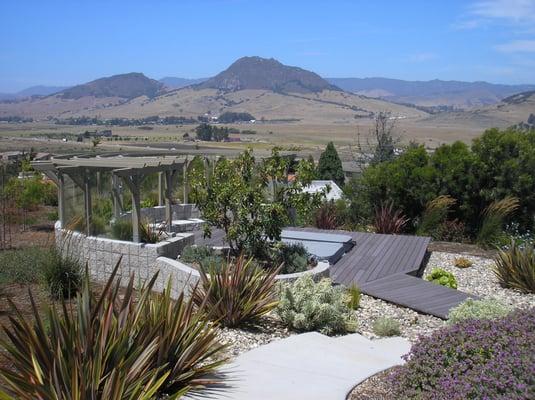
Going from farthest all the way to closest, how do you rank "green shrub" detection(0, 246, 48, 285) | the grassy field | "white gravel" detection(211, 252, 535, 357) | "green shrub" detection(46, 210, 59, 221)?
the grassy field < "green shrub" detection(46, 210, 59, 221) < "green shrub" detection(0, 246, 48, 285) < "white gravel" detection(211, 252, 535, 357)

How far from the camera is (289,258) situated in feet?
29.9

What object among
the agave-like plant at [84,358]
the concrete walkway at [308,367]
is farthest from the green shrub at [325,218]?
the agave-like plant at [84,358]

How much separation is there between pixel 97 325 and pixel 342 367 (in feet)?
7.28

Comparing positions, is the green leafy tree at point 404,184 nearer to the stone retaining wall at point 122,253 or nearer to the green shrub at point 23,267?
the stone retaining wall at point 122,253

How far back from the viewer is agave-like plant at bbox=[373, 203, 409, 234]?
1486 cm

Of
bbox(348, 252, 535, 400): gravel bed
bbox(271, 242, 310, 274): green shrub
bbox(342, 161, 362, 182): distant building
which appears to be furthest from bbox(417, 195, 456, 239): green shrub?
bbox(271, 242, 310, 274): green shrub

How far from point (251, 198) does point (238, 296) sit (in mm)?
2072

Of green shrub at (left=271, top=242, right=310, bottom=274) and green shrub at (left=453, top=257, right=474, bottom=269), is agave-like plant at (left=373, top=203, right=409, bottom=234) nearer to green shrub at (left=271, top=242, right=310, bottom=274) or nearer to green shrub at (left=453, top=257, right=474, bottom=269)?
green shrub at (left=453, top=257, right=474, bottom=269)

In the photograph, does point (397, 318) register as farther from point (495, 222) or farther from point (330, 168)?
point (330, 168)

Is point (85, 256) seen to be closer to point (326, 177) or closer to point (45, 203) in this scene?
point (45, 203)

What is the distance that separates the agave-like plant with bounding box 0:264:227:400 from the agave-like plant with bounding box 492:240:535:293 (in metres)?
6.44

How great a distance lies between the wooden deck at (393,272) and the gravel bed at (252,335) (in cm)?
216

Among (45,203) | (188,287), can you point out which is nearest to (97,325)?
(188,287)

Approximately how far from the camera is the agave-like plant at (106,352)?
4.08m
